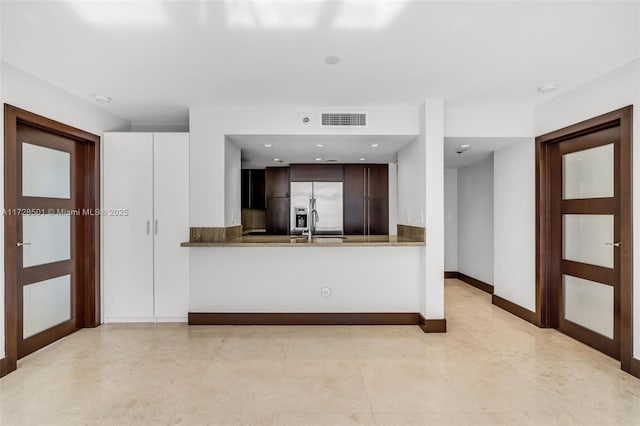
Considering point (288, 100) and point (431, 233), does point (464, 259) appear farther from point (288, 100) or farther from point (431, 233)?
point (288, 100)

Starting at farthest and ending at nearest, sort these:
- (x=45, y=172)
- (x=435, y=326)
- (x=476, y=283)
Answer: (x=476, y=283)
(x=435, y=326)
(x=45, y=172)

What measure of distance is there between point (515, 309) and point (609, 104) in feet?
8.26

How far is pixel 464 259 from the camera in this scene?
638 centimetres

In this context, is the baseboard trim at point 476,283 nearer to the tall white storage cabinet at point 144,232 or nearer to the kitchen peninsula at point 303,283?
the kitchen peninsula at point 303,283

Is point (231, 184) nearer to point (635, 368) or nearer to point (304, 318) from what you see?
point (304, 318)

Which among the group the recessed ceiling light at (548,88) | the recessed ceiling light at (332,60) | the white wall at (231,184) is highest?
the recessed ceiling light at (332,60)

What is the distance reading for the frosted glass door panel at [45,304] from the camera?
3152mm

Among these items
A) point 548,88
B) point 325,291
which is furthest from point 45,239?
point 548,88

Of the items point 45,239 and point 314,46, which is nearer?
point 314,46

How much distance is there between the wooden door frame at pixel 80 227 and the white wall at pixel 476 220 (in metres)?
5.44

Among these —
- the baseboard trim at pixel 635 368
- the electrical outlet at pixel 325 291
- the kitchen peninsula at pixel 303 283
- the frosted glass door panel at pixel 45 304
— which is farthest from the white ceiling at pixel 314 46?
the baseboard trim at pixel 635 368

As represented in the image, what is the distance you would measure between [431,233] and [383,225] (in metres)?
2.65

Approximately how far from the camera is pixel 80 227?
3824 mm

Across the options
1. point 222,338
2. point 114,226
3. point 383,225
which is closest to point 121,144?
point 114,226
